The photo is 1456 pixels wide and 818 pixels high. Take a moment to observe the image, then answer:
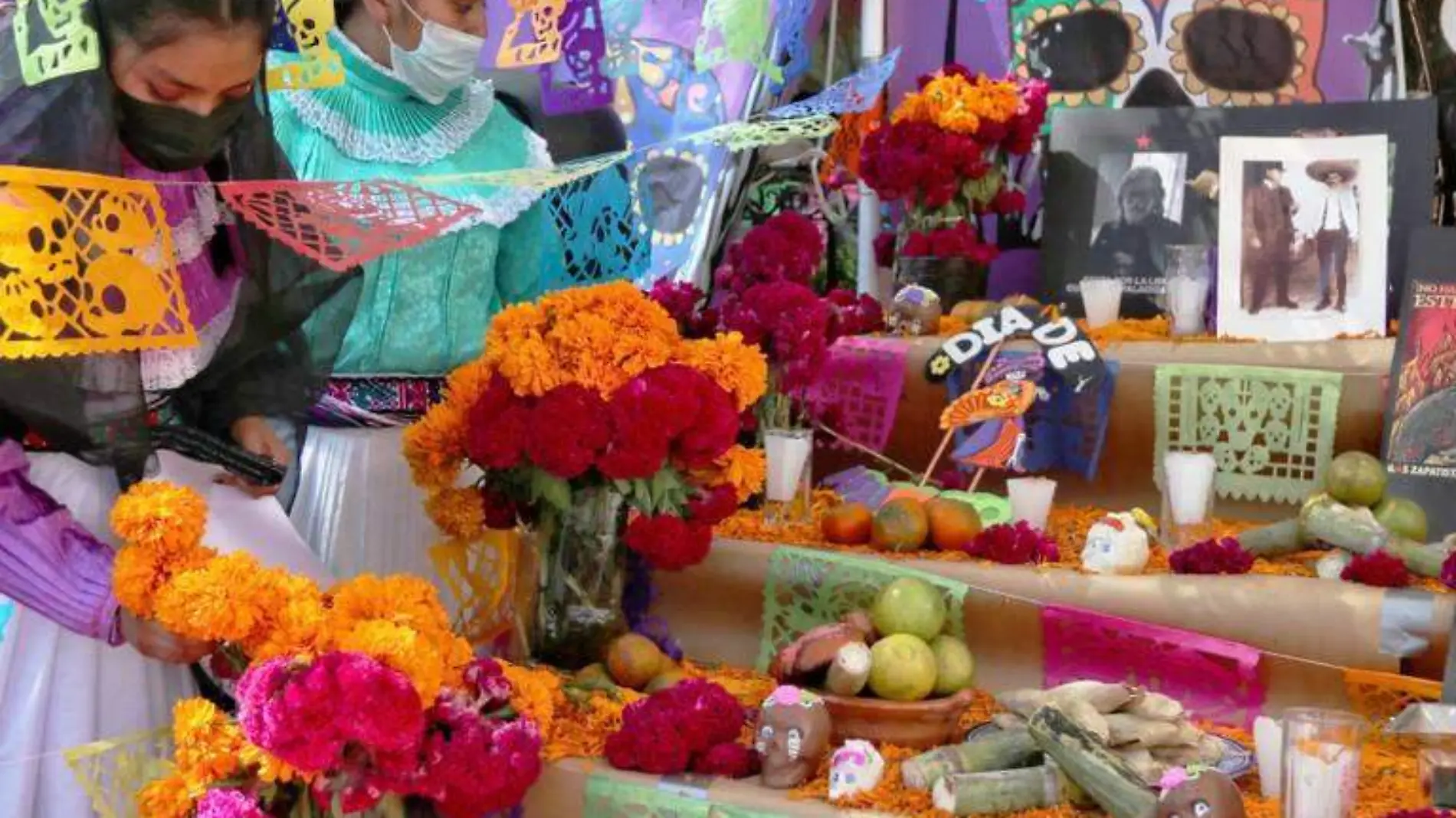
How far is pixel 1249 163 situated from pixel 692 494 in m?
1.38

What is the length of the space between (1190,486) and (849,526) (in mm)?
485

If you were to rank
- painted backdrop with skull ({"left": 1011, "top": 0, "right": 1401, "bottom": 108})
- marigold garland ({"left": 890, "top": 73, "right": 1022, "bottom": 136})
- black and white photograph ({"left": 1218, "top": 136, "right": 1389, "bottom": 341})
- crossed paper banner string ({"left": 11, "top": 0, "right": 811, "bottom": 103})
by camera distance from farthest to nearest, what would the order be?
1. painted backdrop with skull ({"left": 1011, "top": 0, "right": 1401, "bottom": 108})
2. marigold garland ({"left": 890, "top": 73, "right": 1022, "bottom": 136})
3. black and white photograph ({"left": 1218, "top": 136, "right": 1389, "bottom": 341})
4. crossed paper banner string ({"left": 11, "top": 0, "right": 811, "bottom": 103})

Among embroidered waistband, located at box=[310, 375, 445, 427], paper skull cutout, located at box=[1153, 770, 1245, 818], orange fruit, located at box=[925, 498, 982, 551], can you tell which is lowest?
paper skull cutout, located at box=[1153, 770, 1245, 818]

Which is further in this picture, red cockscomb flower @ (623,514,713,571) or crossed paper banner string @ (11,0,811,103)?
red cockscomb flower @ (623,514,713,571)

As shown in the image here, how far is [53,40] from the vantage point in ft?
5.42

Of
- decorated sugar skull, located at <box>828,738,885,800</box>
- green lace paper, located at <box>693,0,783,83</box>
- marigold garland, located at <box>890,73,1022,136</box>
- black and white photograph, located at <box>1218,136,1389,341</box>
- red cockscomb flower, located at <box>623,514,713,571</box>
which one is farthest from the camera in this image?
green lace paper, located at <box>693,0,783,83</box>

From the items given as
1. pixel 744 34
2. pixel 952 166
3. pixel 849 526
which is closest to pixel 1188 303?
pixel 952 166

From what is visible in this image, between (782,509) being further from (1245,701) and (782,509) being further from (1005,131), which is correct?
(1005,131)

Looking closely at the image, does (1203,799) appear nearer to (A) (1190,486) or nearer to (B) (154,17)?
(A) (1190,486)

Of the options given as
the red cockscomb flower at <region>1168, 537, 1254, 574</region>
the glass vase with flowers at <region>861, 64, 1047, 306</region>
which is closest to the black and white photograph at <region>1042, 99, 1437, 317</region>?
the glass vase with flowers at <region>861, 64, 1047, 306</region>

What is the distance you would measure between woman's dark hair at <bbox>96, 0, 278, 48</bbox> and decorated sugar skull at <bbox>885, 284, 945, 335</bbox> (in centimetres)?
160

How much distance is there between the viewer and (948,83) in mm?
3312

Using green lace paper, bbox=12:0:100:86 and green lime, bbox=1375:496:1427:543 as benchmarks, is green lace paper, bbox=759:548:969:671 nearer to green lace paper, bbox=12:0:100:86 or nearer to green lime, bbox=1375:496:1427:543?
green lime, bbox=1375:496:1427:543

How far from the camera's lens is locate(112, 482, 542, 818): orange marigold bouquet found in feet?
5.13
